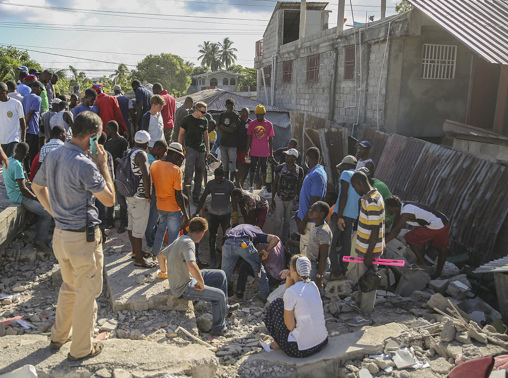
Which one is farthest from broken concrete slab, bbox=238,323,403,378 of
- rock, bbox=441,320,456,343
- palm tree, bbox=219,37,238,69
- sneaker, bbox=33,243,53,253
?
palm tree, bbox=219,37,238,69

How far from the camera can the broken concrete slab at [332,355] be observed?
4.03 meters

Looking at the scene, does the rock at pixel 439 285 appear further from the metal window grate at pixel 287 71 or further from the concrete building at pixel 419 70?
the metal window grate at pixel 287 71

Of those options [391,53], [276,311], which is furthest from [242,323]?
[391,53]

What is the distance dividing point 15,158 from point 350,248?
5169 mm

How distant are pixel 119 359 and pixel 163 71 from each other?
43.8 meters

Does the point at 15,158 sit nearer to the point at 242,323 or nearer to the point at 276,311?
the point at 242,323

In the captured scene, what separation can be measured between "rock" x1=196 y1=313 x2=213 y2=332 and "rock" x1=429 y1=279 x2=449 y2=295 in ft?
11.3

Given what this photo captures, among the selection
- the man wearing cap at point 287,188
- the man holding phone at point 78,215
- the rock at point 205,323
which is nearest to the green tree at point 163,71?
the man wearing cap at point 287,188

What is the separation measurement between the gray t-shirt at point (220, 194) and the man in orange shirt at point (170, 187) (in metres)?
1.02

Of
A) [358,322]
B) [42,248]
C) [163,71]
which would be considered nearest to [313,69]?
[42,248]

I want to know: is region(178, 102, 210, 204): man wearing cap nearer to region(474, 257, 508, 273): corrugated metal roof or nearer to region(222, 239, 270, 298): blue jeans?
region(222, 239, 270, 298): blue jeans

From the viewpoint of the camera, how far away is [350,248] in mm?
5871

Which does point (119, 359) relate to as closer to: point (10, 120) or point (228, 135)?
point (10, 120)

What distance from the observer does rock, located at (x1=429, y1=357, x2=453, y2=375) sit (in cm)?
399
